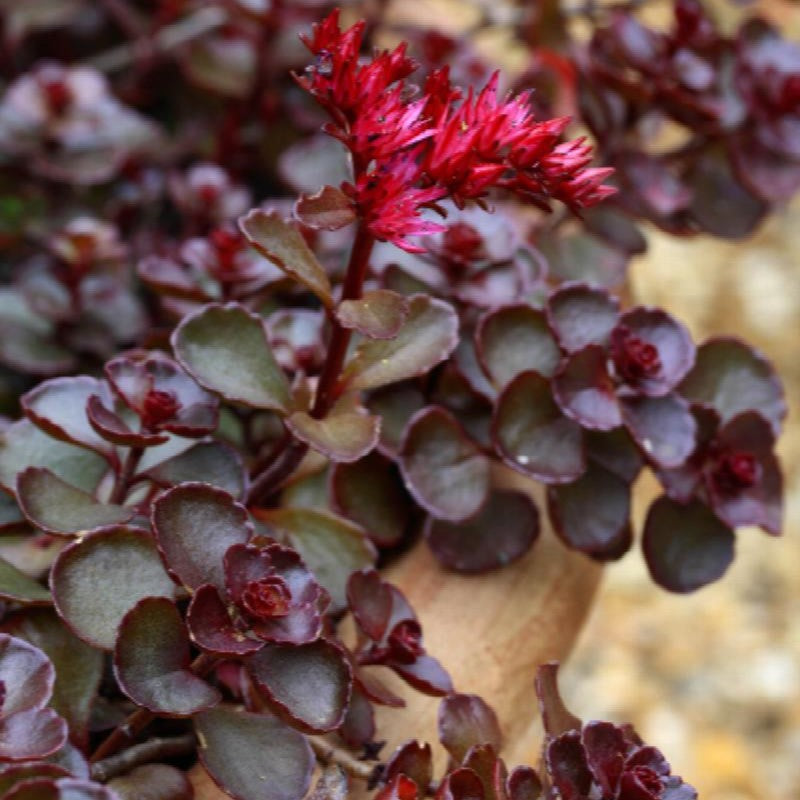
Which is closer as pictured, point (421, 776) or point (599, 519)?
point (421, 776)

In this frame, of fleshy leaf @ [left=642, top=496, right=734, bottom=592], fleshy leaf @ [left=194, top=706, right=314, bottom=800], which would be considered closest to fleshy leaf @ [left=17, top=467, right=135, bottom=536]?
fleshy leaf @ [left=194, top=706, right=314, bottom=800]

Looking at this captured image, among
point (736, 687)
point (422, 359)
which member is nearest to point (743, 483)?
point (422, 359)

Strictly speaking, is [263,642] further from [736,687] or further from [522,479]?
[736,687]

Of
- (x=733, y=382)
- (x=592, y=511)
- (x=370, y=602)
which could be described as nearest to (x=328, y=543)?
(x=370, y=602)

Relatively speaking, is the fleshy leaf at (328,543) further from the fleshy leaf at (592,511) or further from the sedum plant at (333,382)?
the fleshy leaf at (592,511)

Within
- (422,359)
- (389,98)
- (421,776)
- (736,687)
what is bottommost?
(736,687)

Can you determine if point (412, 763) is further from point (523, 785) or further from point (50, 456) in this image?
point (50, 456)

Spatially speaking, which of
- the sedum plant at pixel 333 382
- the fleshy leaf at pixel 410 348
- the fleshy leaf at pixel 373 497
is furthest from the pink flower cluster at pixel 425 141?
the fleshy leaf at pixel 373 497
